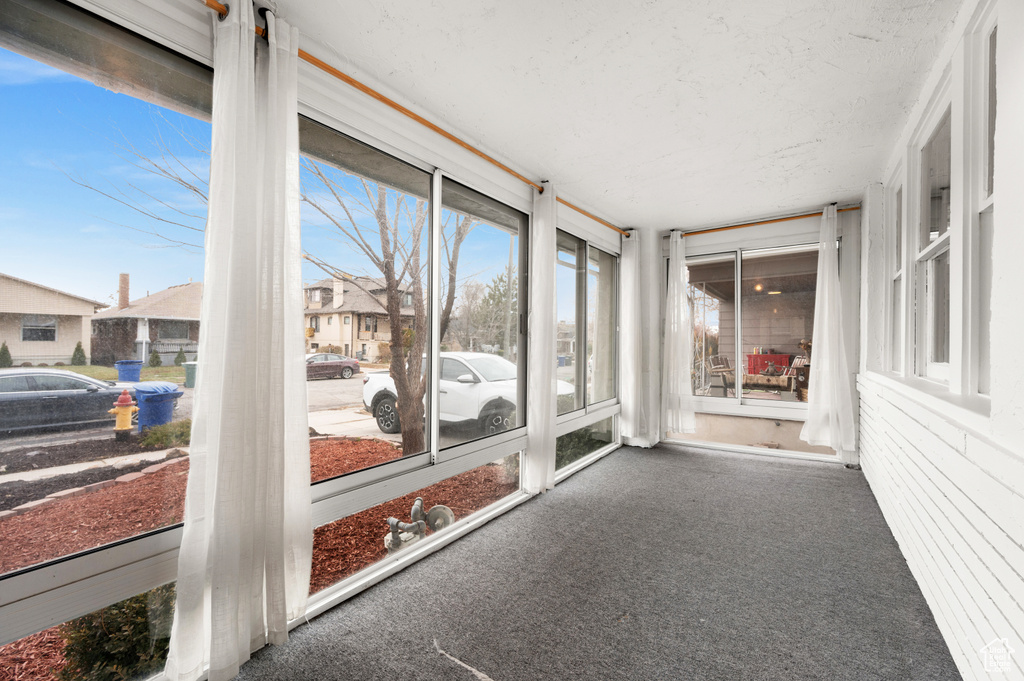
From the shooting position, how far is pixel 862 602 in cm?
195

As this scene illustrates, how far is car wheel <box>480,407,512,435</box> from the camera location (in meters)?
2.98

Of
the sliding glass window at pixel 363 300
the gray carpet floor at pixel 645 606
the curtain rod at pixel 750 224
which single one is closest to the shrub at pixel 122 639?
the gray carpet floor at pixel 645 606

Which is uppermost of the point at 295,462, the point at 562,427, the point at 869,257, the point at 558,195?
the point at 558,195

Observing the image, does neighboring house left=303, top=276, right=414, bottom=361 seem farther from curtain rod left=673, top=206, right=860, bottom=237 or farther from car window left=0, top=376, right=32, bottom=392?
curtain rod left=673, top=206, right=860, bottom=237

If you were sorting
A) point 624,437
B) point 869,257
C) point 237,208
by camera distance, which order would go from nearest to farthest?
point 237,208, point 869,257, point 624,437

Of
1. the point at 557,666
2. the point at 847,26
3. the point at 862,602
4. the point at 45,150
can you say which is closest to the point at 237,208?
the point at 45,150

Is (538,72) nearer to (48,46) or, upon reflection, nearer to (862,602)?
(48,46)

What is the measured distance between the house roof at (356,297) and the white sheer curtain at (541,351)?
48.6 inches

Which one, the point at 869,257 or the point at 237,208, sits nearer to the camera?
the point at 237,208

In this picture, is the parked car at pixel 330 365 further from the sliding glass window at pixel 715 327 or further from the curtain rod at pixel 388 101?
the sliding glass window at pixel 715 327

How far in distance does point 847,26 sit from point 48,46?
271 cm

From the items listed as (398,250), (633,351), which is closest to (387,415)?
(398,250)

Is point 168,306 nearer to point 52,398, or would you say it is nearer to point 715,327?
point 52,398

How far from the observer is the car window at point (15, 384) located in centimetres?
115
